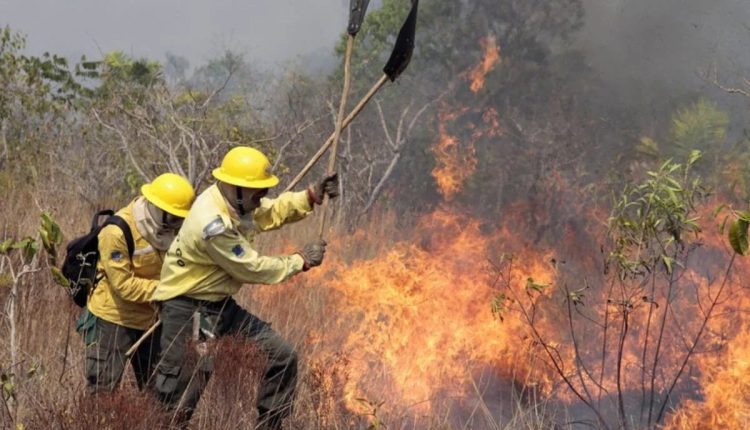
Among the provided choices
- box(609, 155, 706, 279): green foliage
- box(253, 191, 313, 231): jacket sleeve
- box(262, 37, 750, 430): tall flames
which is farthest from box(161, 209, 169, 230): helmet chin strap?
box(609, 155, 706, 279): green foliage

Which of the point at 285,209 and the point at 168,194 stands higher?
the point at 285,209

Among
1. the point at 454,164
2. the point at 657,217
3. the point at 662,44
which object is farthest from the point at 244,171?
the point at 454,164

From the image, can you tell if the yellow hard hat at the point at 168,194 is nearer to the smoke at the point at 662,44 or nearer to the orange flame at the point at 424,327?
the orange flame at the point at 424,327

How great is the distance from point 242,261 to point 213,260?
18 cm

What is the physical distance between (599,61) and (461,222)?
294cm

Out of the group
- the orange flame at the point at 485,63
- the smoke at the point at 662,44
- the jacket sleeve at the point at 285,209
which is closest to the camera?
the jacket sleeve at the point at 285,209

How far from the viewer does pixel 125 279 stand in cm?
380

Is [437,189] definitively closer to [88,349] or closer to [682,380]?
[682,380]

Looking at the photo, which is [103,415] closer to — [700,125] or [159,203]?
[159,203]

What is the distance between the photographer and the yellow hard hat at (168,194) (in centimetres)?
389

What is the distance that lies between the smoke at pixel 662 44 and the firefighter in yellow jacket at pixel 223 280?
5.72 m

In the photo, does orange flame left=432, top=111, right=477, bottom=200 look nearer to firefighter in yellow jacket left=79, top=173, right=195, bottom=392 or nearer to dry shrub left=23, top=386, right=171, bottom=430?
firefighter in yellow jacket left=79, top=173, right=195, bottom=392

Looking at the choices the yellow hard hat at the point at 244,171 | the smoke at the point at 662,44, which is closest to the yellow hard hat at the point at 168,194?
the yellow hard hat at the point at 244,171

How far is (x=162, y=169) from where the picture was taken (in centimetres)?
870
